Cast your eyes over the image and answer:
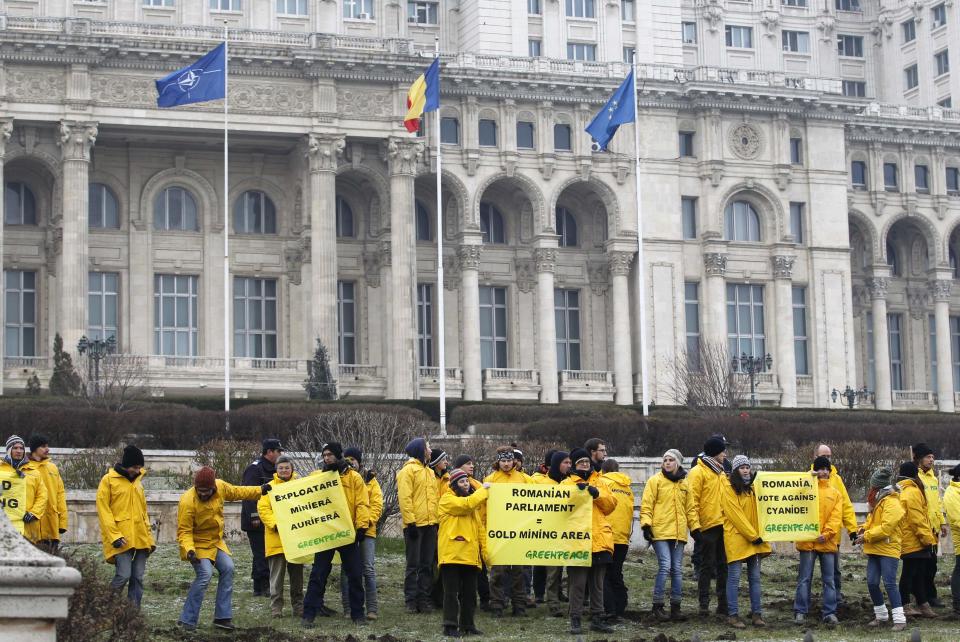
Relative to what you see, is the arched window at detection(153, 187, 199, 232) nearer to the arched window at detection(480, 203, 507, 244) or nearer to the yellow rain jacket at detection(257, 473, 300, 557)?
the arched window at detection(480, 203, 507, 244)

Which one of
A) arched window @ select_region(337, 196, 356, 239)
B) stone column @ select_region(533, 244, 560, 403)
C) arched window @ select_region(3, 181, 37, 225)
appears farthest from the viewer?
stone column @ select_region(533, 244, 560, 403)

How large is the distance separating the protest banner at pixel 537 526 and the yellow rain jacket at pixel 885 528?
3.47 meters

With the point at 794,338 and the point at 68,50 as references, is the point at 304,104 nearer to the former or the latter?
the point at 68,50

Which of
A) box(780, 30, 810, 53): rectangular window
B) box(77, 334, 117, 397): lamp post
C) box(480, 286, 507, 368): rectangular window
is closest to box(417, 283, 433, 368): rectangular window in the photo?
box(480, 286, 507, 368): rectangular window

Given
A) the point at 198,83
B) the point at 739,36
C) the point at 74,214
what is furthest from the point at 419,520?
the point at 739,36

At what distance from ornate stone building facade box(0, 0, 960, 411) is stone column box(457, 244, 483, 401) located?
0.14m

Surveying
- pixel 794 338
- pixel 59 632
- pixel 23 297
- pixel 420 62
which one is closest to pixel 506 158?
pixel 420 62

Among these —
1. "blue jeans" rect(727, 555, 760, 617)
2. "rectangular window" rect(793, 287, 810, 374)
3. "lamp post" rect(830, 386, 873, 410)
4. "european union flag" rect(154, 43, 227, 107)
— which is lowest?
"blue jeans" rect(727, 555, 760, 617)

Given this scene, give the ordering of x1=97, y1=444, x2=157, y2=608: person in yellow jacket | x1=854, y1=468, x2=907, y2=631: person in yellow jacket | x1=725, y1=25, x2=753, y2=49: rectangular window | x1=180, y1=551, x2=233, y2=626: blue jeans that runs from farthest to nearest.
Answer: x1=725, y1=25, x2=753, y2=49: rectangular window < x1=854, y1=468, x2=907, y2=631: person in yellow jacket < x1=97, y1=444, x2=157, y2=608: person in yellow jacket < x1=180, y1=551, x2=233, y2=626: blue jeans

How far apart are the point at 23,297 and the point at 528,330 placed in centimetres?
1986

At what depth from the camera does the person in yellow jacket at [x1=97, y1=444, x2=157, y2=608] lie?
20219 mm

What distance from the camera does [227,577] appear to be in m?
20.3

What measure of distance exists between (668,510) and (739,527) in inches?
35.8

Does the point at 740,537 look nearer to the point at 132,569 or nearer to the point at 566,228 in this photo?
the point at 132,569
